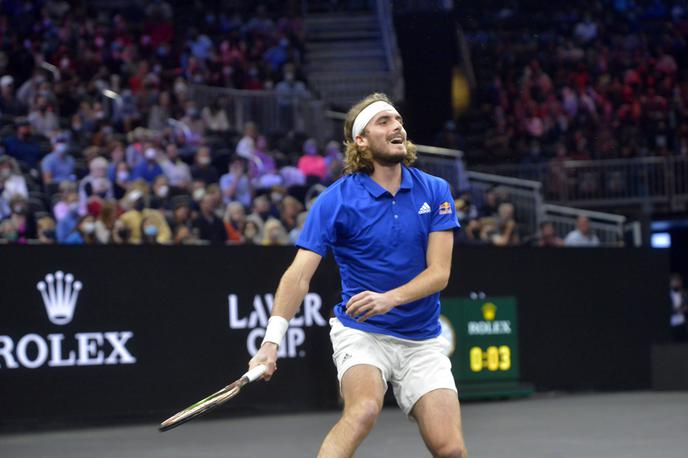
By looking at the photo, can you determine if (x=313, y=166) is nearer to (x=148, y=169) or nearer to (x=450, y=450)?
(x=148, y=169)

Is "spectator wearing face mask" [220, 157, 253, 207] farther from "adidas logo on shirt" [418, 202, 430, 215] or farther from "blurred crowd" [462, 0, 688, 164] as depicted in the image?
"adidas logo on shirt" [418, 202, 430, 215]

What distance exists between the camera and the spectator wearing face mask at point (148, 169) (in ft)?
54.7

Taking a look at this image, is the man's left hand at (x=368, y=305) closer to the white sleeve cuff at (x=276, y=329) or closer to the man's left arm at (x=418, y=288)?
the man's left arm at (x=418, y=288)

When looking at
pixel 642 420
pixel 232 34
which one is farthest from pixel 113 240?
pixel 232 34

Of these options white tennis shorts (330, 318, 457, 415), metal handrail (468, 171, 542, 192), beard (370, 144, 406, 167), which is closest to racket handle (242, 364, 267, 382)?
white tennis shorts (330, 318, 457, 415)

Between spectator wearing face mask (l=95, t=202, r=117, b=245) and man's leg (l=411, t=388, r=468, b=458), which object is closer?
man's leg (l=411, t=388, r=468, b=458)

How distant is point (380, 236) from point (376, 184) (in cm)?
26

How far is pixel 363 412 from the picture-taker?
5.48 metres

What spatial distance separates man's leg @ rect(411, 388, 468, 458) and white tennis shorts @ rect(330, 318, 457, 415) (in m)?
0.04

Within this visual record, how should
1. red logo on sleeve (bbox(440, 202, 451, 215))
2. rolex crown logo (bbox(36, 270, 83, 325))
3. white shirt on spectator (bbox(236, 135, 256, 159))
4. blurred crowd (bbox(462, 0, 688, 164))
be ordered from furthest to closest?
blurred crowd (bbox(462, 0, 688, 164)), white shirt on spectator (bbox(236, 135, 256, 159)), rolex crown logo (bbox(36, 270, 83, 325)), red logo on sleeve (bbox(440, 202, 451, 215))

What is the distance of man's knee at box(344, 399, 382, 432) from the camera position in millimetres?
5465

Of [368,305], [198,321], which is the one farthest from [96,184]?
[368,305]

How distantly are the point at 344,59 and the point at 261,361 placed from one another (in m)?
21.0

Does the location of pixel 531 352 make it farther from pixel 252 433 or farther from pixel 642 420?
pixel 252 433
